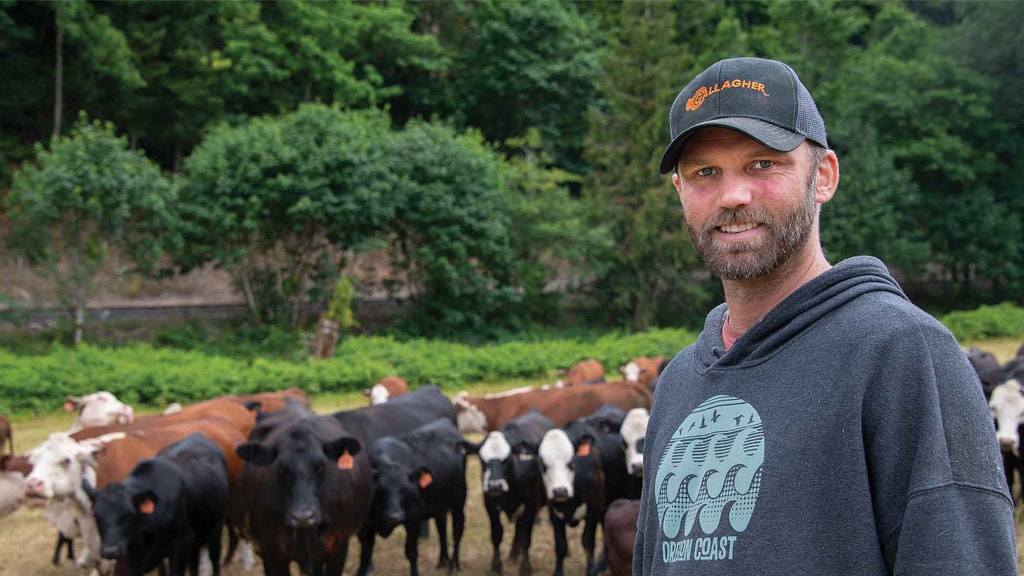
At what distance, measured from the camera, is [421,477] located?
27.4 ft

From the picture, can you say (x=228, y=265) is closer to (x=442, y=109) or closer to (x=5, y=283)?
(x=5, y=283)

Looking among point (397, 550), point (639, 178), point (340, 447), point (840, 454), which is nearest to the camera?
point (840, 454)

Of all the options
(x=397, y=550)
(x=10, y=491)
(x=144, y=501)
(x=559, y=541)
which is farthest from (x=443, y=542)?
(x=10, y=491)

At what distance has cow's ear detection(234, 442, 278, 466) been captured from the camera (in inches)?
289

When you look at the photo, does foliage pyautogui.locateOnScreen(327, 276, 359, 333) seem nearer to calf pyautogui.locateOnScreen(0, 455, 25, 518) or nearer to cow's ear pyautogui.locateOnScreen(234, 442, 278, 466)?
calf pyautogui.locateOnScreen(0, 455, 25, 518)

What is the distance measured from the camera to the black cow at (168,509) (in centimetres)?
712

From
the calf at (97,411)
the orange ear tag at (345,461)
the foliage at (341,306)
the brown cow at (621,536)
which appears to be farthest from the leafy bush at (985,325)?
the orange ear tag at (345,461)

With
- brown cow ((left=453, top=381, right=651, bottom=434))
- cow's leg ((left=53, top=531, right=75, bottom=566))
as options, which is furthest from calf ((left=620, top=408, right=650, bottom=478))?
cow's leg ((left=53, top=531, right=75, bottom=566))

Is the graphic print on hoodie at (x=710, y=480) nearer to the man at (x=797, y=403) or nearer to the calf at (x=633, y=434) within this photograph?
the man at (x=797, y=403)

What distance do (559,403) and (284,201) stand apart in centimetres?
1336

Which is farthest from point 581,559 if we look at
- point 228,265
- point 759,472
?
point 228,265

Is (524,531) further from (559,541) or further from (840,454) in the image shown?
(840,454)

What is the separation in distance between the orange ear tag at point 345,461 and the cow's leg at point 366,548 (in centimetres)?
98

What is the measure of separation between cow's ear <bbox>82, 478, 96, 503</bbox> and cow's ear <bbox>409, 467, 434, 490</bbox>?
263cm
